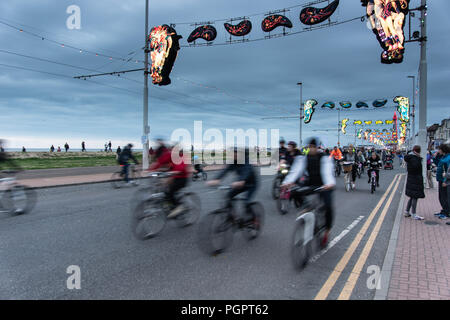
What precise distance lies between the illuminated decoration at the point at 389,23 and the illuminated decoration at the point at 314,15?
2412 mm

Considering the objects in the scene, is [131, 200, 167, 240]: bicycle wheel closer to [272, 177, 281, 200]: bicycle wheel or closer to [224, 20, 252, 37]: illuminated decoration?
[272, 177, 281, 200]: bicycle wheel

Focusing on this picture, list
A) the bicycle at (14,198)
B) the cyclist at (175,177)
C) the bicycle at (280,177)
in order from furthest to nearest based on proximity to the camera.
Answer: the bicycle at (280,177)
the bicycle at (14,198)
the cyclist at (175,177)

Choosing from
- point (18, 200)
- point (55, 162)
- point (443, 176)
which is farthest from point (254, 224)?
point (55, 162)

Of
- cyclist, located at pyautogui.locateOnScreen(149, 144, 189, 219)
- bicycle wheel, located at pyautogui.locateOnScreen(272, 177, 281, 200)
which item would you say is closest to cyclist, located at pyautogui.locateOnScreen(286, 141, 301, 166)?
bicycle wheel, located at pyautogui.locateOnScreen(272, 177, 281, 200)

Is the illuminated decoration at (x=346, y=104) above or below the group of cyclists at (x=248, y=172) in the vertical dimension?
above

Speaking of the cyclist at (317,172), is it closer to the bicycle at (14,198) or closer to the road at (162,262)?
the road at (162,262)

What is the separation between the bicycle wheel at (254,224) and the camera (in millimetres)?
5611

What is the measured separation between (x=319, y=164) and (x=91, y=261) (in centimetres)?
402

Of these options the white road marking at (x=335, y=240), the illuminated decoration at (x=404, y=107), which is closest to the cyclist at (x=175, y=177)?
the white road marking at (x=335, y=240)

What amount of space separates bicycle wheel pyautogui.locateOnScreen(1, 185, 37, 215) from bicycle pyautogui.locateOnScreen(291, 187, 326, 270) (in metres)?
7.38

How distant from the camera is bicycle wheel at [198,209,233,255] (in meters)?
4.83
